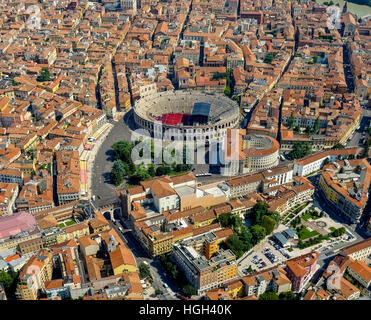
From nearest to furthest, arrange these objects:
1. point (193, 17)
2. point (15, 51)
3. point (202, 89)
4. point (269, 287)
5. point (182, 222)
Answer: point (269, 287) < point (182, 222) < point (202, 89) < point (15, 51) < point (193, 17)

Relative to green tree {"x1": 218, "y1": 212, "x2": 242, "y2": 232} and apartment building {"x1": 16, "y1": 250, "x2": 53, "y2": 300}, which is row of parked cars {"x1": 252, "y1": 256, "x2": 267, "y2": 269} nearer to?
green tree {"x1": 218, "y1": 212, "x2": 242, "y2": 232}

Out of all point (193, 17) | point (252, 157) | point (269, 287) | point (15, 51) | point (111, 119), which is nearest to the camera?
point (269, 287)

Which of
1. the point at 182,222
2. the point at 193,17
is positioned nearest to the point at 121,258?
the point at 182,222

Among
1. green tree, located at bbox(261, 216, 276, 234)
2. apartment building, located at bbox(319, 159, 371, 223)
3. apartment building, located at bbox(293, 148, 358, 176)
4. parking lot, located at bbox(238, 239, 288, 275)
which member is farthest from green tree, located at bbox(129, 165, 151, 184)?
apartment building, located at bbox(319, 159, 371, 223)

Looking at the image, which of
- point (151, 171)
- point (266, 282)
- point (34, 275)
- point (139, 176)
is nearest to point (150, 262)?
point (34, 275)

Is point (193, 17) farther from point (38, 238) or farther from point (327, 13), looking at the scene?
point (38, 238)

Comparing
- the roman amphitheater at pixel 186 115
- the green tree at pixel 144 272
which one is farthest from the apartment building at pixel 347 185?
the green tree at pixel 144 272
